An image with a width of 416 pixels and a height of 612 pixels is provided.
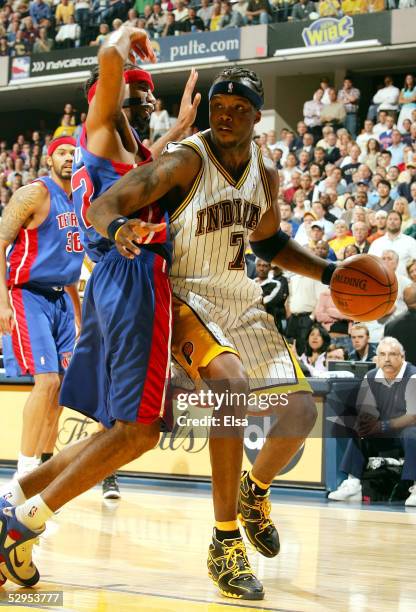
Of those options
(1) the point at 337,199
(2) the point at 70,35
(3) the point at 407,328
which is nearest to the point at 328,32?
(1) the point at 337,199

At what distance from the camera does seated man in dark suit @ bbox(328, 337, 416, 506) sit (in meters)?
7.04

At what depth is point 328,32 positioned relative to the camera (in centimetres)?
1761

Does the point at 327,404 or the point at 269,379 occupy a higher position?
the point at 269,379

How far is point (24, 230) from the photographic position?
231 inches

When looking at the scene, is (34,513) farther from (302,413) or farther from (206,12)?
(206,12)

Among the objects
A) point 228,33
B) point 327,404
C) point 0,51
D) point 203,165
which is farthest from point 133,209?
point 0,51

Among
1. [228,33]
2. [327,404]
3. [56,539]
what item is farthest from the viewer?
[228,33]

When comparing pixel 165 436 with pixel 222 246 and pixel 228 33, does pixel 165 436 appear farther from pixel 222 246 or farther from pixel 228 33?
pixel 228 33

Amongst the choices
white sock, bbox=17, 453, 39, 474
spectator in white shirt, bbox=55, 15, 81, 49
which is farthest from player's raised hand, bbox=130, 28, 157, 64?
spectator in white shirt, bbox=55, 15, 81, 49

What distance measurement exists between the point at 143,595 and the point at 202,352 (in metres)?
0.95

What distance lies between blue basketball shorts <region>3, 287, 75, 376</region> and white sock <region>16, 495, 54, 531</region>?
222cm

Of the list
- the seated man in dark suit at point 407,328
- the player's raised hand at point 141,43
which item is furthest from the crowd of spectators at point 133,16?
the player's raised hand at point 141,43

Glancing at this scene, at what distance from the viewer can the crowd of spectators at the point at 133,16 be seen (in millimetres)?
17875

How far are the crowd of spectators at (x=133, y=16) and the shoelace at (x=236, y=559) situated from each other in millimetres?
14966
